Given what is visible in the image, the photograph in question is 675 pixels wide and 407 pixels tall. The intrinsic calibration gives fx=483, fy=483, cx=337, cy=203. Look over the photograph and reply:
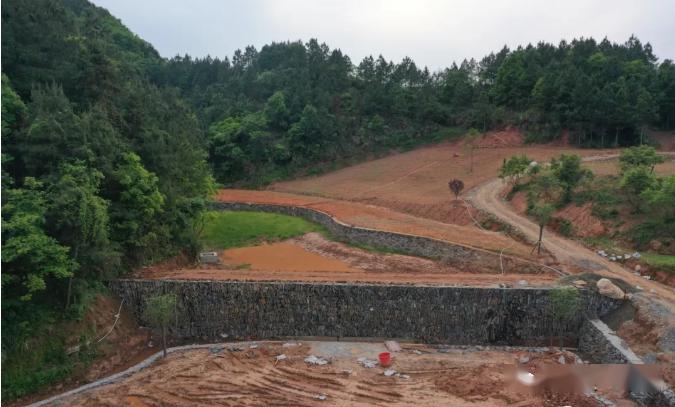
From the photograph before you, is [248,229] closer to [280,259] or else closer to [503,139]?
[280,259]

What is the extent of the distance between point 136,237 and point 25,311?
20.2 feet

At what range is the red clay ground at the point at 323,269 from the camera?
72.0ft

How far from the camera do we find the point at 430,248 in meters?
30.5

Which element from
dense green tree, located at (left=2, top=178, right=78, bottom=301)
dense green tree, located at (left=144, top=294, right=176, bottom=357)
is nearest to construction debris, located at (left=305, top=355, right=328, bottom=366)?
dense green tree, located at (left=144, top=294, right=176, bottom=357)

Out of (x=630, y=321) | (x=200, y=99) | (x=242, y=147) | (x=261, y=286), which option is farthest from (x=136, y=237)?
(x=200, y=99)

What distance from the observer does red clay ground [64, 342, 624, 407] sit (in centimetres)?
1573

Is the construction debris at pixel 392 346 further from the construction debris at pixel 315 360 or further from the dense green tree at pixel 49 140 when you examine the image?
the dense green tree at pixel 49 140

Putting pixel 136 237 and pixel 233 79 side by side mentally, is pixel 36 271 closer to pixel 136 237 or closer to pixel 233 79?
pixel 136 237

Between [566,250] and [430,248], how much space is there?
777 centimetres

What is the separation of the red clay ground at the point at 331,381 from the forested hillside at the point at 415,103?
4142 cm

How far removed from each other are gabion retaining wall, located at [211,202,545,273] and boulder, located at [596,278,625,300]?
4.77 metres

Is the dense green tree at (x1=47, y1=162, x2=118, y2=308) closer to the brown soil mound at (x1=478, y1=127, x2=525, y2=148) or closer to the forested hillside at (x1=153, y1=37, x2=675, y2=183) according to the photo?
the forested hillside at (x1=153, y1=37, x2=675, y2=183)

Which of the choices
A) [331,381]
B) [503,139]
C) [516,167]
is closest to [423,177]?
[516,167]

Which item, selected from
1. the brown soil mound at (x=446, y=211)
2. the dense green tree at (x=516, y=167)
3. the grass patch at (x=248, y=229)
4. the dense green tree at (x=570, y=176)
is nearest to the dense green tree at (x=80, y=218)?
the grass patch at (x=248, y=229)
